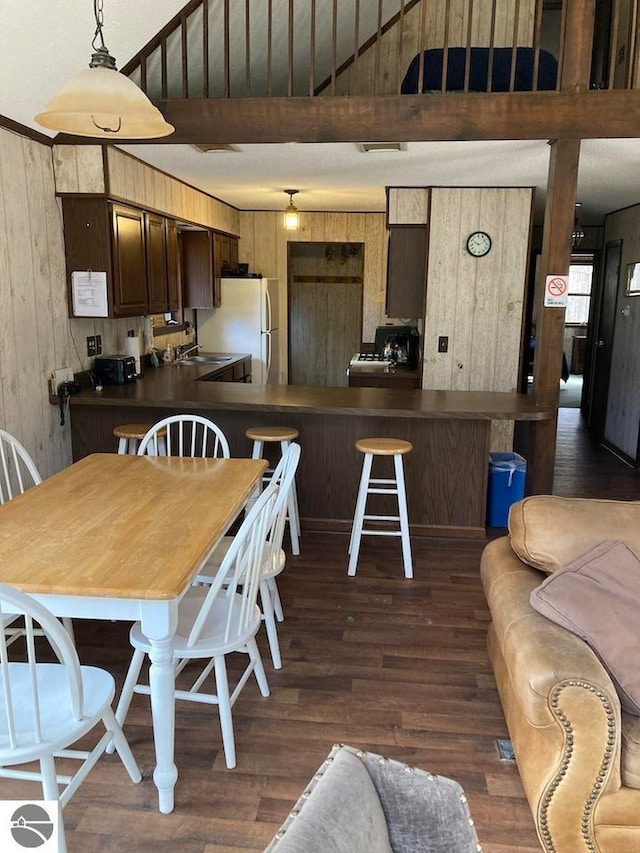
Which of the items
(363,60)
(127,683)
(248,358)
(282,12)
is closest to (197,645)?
(127,683)

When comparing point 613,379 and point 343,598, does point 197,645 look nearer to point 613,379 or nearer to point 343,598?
point 343,598

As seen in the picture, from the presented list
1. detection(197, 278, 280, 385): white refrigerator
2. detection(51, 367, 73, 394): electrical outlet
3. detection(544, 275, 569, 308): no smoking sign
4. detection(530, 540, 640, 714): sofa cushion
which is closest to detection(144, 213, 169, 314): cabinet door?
detection(51, 367, 73, 394): electrical outlet

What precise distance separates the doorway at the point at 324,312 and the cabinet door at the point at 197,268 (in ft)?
8.19

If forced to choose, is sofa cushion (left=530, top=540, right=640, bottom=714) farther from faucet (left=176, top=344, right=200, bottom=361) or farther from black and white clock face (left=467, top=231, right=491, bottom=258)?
faucet (left=176, top=344, right=200, bottom=361)

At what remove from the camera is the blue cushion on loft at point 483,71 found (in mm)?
3738

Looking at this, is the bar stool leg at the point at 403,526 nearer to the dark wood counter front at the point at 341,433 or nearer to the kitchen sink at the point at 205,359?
the dark wood counter front at the point at 341,433

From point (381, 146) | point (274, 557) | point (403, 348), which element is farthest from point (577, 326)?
point (274, 557)

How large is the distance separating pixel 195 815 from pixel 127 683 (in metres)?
0.47

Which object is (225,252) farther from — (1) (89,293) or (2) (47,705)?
(2) (47,705)

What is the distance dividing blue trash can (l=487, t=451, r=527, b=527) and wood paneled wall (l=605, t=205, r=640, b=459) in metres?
2.18

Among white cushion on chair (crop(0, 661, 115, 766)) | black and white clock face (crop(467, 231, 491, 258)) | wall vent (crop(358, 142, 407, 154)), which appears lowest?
white cushion on chair (crop(0, 661, 115, 766))

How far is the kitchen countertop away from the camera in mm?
3818

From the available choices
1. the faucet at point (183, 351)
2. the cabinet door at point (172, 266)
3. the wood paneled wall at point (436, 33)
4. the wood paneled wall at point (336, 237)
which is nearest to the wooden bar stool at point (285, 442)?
the cabinet door at point (172, 266)

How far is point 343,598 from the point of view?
335cm
